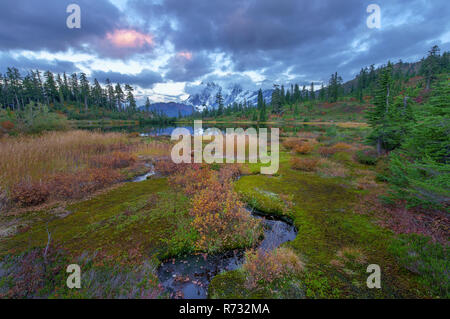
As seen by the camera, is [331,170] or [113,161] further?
[113,161]

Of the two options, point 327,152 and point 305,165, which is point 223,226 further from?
point 327,152

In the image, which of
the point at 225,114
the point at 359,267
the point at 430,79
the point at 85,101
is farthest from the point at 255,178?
the point at 225,114

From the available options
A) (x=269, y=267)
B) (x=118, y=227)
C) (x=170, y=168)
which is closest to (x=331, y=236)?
(x=269, y=267)

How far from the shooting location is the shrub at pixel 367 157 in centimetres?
1420

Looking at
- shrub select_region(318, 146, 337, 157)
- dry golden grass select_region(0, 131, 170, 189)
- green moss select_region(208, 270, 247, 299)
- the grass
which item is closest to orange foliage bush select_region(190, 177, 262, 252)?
green moss select_region(208, 270, 247, 299)

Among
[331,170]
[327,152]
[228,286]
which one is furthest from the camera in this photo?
[327,152]

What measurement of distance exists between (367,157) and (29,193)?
21.3m

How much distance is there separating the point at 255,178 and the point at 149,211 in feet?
22.1

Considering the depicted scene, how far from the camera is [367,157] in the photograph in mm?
14523

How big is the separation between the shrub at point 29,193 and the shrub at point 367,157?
2055 cm

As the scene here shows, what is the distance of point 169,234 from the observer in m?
5.70

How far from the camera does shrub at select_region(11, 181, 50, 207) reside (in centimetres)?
709

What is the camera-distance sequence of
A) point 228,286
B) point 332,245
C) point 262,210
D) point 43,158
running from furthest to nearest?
1. point 43,158
2. point 262,210
3. point 332,245
4. point 228,286

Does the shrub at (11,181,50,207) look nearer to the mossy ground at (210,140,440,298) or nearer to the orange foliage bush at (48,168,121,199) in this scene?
the orange foliage bush at (48,168,121,199)
